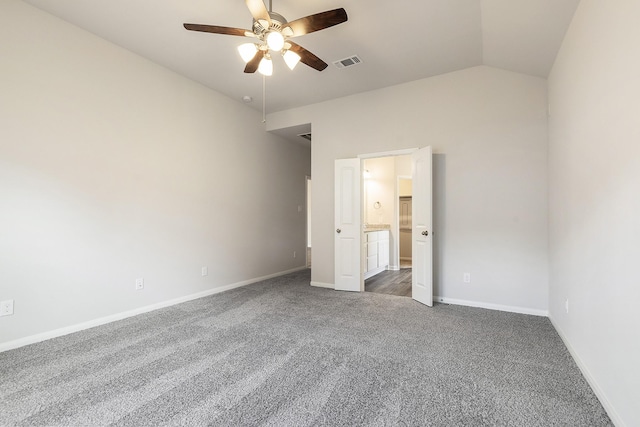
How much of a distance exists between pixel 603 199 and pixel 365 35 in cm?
253

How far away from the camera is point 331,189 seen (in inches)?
186

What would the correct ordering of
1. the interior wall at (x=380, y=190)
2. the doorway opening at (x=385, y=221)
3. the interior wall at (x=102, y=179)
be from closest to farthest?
the interior wall at (x=102, y=179) < the doorway opening at (x=385, y=221) < the interior wall at (x=380, y=190)

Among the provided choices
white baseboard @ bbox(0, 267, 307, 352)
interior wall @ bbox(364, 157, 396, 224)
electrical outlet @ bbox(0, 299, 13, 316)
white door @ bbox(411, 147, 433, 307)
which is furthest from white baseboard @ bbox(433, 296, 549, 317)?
electrical outlet @ bbox(0, 299, 13, 316)

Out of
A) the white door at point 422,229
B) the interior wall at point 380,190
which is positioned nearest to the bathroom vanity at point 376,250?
the interior wall at point 380,190

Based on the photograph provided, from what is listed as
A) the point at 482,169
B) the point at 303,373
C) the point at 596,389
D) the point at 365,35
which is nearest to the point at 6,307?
the point at 303,373

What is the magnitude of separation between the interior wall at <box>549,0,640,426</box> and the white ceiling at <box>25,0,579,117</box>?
0.40 m

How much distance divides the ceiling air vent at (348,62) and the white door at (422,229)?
4.58 feet

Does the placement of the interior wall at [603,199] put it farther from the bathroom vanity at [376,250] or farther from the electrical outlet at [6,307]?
the electrical outlet at [6,307]

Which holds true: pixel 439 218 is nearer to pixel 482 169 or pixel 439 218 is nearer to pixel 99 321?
pixel 482 169

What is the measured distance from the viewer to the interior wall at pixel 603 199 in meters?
1.41

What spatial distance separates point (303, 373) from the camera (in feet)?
6.66

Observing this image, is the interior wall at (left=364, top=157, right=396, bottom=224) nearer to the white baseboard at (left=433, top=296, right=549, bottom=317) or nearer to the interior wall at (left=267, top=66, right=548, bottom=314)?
the interior wall at (left=267, top=66, right=548, bottom=314)

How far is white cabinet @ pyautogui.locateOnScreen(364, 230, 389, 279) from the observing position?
5.28m

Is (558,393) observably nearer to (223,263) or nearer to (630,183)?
(630,183)
